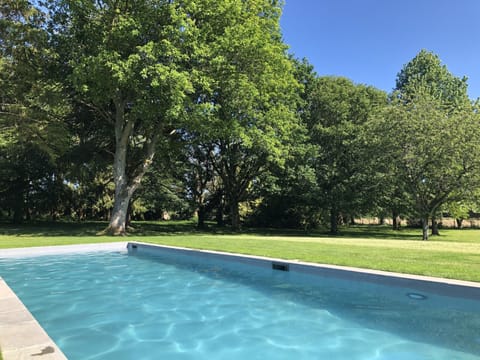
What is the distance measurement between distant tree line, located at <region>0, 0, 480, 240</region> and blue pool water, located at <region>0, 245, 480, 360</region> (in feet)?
35.9

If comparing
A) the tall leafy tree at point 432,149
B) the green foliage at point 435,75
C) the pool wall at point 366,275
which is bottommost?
the pool wall at point 366,275

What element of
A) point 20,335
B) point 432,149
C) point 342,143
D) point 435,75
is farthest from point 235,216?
point 435,75

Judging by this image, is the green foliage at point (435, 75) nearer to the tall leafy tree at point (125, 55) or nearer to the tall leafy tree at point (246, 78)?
the tall leafy tree at point (246, 78)

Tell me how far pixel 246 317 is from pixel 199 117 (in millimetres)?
14458

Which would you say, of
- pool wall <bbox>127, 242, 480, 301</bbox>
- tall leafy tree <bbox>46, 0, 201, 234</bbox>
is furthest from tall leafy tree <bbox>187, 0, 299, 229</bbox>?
pool wall <bbox>127, 242, 480, 301</bbox>

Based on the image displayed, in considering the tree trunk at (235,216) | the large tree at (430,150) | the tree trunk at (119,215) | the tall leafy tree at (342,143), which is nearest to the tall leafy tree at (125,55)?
the tree trunk at (119,215)

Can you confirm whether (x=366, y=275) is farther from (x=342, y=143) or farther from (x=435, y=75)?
(x=435, y=75)

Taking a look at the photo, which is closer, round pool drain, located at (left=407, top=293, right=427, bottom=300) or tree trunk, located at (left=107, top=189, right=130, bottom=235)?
round pool drain, located at (left=407, top=293, right=427, bottom=300)

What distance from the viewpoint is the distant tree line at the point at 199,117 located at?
18.3 m

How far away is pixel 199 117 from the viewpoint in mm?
18891

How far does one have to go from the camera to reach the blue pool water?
177 inches

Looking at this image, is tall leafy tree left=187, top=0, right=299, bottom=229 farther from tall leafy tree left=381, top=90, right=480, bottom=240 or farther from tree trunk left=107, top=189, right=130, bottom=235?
tall leafy tree left=381, top=90, right=480, bottom=240

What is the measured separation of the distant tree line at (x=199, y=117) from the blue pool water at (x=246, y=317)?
1095 cm

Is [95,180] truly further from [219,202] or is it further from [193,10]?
[193,10]
